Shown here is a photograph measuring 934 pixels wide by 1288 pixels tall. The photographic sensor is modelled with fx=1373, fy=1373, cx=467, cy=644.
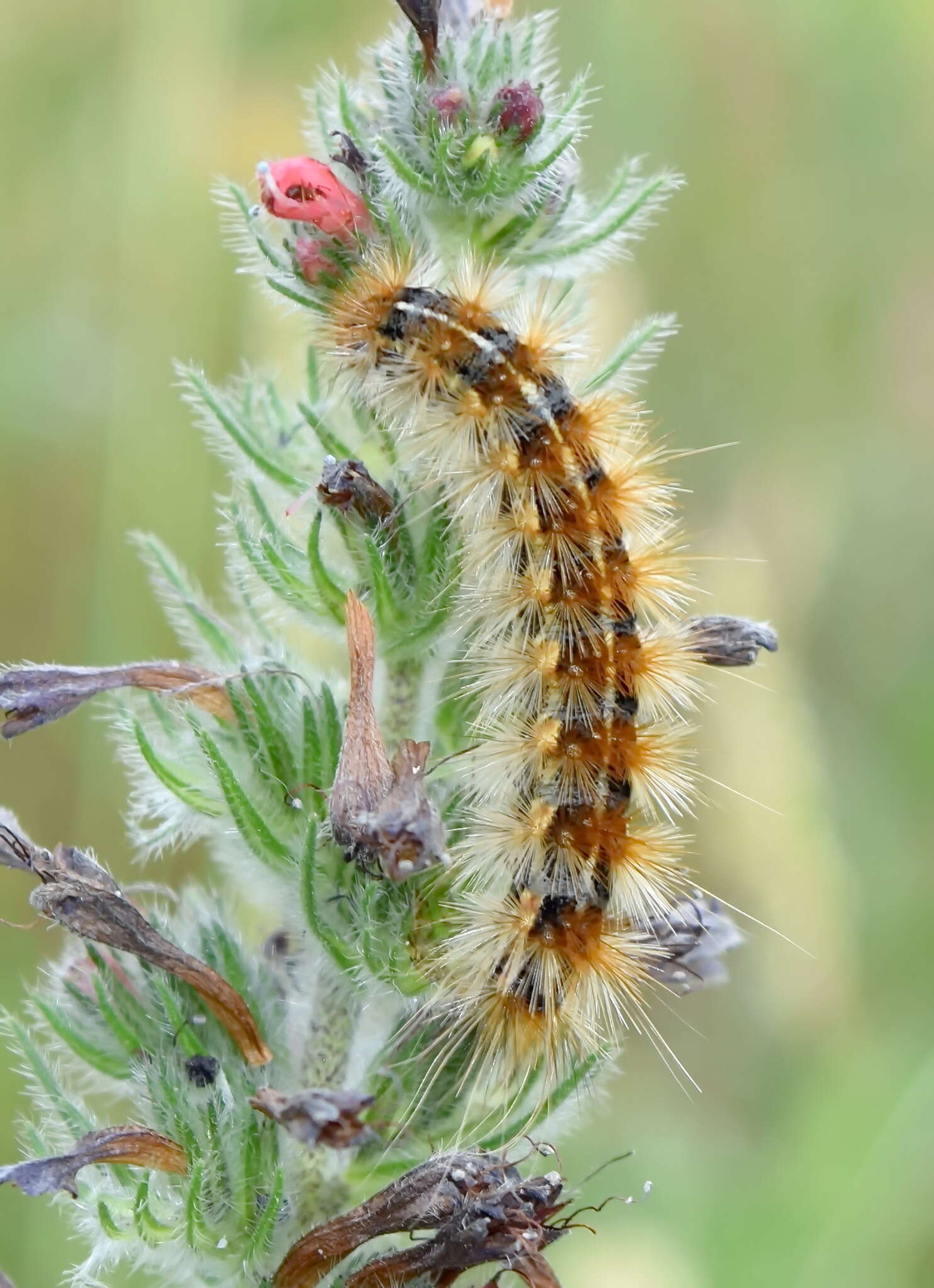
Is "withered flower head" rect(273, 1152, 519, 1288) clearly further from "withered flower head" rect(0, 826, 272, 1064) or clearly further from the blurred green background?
the blurred green background

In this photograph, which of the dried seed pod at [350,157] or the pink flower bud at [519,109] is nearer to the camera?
the pink flower bud at [519,109]

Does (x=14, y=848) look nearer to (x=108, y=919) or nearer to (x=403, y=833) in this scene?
(x=108, y=919)

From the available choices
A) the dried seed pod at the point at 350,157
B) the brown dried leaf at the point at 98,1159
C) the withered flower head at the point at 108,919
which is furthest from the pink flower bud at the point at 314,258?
the brown dried leaf at the point at 98,1159

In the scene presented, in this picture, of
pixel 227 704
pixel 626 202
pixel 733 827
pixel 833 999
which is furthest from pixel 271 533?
pixel 833 999

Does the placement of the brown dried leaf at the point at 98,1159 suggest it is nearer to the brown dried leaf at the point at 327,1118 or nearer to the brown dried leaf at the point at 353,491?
the brown dried leaf at the point at 327,1118

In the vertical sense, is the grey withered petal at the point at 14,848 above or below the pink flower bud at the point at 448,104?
below

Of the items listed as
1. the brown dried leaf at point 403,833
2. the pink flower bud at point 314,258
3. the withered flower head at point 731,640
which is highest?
the pink flower bud at point 314,258

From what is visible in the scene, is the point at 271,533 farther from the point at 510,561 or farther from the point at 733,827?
the point at 733,827
